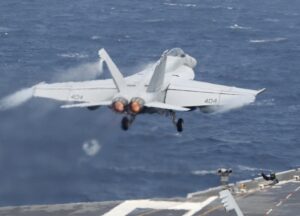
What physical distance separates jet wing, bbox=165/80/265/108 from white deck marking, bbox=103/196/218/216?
2641 centimetres

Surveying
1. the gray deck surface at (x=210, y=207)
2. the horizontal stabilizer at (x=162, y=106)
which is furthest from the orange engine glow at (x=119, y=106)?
the gray deck surface at (x=210, y=207)

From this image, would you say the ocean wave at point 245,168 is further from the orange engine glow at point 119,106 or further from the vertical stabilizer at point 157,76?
the orange engine glow at point 119,106

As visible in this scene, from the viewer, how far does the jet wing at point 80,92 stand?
106 m

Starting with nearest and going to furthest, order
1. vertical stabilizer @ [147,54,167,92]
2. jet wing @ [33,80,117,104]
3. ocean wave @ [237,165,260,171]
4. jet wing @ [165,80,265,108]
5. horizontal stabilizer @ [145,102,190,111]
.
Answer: horizontal stabilizer @ [145,102,190,111] < vertical stabilizer @ [147,54,167,92] < jet wing @ [165,80,265,108] < jet wing @ [33,80,117,104] < ocean wave @ [237,165,260,171]

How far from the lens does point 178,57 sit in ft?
397

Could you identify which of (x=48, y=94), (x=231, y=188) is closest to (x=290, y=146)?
(x=231, y=188)

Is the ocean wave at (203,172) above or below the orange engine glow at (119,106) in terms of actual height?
above

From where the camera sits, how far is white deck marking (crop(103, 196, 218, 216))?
13088 cm

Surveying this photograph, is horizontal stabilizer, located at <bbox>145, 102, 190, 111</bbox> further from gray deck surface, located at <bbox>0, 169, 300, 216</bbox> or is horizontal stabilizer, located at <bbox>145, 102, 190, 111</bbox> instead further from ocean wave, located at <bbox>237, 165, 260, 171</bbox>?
ocean wave, located at <bbox>237, 165, 260, 171</bbox>

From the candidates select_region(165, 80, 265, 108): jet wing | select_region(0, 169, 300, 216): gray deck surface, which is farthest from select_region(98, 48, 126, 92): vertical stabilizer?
select_region(0, 169, 300, 216): gray deck surface

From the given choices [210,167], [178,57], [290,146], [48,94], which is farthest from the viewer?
[290,146]

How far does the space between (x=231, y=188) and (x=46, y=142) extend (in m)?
25.9

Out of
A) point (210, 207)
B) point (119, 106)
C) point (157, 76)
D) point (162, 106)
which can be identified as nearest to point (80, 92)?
point (119, 106)

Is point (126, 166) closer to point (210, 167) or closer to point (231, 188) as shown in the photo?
point (210, 167)
